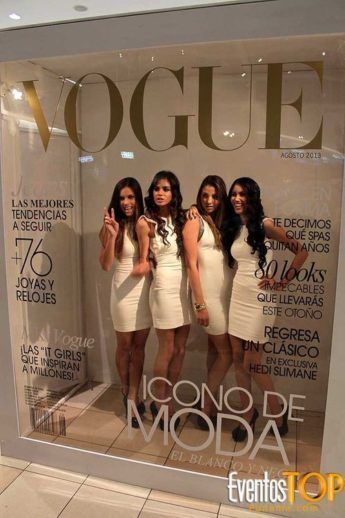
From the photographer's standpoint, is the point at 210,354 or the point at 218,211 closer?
the point at 218,211

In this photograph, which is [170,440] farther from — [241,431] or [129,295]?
[129,295]

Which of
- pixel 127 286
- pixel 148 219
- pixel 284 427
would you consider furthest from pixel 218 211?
pixel 284 427

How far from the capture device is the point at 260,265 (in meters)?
1.65

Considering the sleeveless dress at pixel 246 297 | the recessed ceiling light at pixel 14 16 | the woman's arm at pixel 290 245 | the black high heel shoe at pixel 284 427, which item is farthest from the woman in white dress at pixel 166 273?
the recessed ceiling light at pixel 14 16

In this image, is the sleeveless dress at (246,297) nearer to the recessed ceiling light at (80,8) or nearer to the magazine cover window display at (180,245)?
the magazine cover window display at (180,245)

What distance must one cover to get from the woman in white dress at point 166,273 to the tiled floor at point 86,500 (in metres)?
0.36

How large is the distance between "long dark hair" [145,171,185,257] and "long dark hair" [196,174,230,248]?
0.28 ft

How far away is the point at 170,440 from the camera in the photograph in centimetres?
189

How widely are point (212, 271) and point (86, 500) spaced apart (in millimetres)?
1194

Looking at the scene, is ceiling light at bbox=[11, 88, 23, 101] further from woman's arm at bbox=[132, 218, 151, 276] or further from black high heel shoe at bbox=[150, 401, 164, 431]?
black high heel shoe at bbox=[150, 401, 164, 431]

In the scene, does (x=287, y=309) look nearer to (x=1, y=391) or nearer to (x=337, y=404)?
(x=337, y=404)

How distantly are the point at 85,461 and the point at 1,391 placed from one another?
21.9 inches

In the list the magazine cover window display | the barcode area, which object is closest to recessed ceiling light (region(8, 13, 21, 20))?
the magazine cover window display

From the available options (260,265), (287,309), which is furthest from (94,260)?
(287,309)
